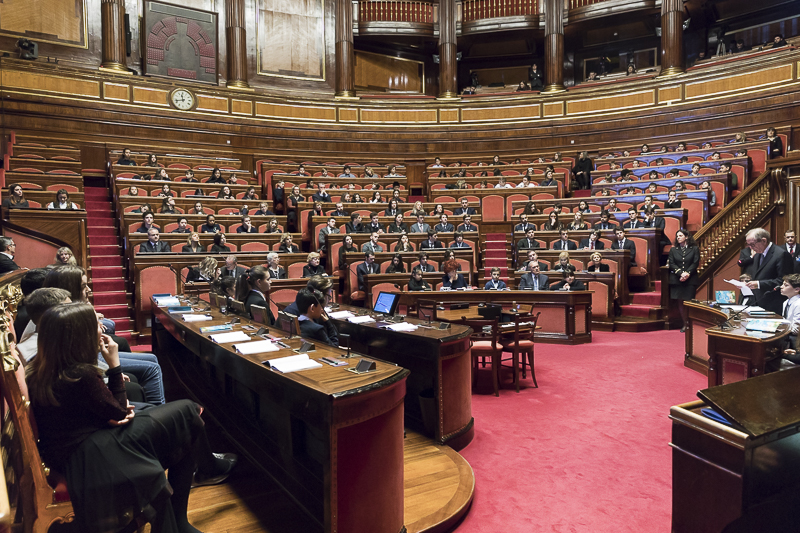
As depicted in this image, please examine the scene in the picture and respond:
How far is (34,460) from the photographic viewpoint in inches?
52.9

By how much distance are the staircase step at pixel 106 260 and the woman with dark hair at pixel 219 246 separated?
117 centimetres

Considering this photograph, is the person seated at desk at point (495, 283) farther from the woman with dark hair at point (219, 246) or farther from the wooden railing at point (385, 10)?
the wooden railing at point (385, 10)

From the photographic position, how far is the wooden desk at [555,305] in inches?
201

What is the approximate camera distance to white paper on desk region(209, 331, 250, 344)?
2363 millimetres

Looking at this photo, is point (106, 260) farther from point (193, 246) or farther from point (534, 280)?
point (534, 280)

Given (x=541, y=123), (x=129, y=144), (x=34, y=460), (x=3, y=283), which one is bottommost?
(x=34, y=460)

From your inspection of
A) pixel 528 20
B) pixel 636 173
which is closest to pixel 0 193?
pixel 636 173

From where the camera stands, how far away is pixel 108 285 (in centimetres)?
551

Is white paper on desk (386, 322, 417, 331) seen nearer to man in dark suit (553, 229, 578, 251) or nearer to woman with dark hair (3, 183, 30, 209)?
man in dark suit (553, 229, 578, 251)

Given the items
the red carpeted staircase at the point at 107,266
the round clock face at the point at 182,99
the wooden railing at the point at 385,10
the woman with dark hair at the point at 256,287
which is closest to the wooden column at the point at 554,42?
the wooden railing at the point at 385,10

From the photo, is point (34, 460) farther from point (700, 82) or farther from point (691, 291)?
point (700, 82)

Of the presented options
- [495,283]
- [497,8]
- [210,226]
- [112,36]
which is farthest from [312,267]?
[497,8]

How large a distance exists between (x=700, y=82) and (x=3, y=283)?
33.5 feet

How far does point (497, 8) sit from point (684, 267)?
776cm
